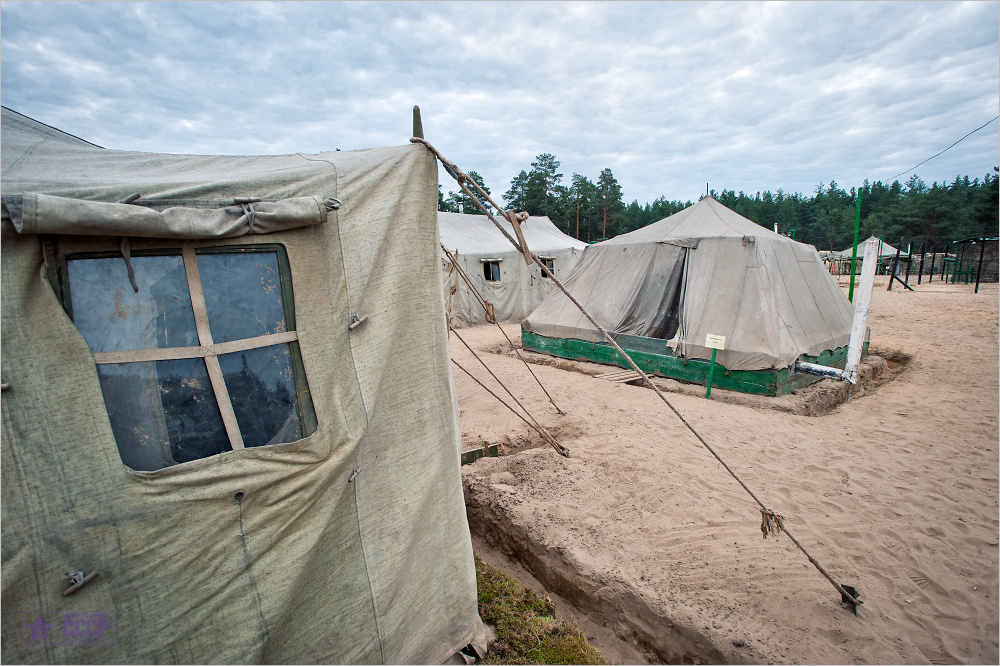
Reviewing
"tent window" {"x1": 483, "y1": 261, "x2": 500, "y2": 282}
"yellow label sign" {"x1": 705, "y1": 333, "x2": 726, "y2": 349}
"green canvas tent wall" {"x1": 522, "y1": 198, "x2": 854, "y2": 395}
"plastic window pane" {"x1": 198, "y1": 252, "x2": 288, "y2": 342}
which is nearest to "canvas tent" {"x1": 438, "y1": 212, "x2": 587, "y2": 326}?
"tent window" {"x1": 483, "y1": 261, "x2": 500, "y2": 282}

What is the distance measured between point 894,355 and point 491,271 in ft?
34.3

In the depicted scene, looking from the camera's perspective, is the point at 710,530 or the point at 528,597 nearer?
the point at 528,597

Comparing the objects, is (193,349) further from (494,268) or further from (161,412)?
(494,268)

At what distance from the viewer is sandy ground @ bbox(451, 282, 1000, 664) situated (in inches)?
110

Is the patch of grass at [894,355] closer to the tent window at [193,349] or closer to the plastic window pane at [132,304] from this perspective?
the tent window at [193,349]

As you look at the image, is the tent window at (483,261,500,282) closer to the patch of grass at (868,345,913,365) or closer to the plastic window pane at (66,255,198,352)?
the patch of grass at (868,345,913,365)

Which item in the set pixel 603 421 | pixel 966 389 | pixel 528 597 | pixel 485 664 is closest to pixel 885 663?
pixel 528 597

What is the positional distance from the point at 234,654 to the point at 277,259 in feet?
5.33

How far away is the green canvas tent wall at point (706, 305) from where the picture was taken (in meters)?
6.96

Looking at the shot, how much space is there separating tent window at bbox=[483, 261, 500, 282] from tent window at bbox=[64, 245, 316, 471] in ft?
43.0

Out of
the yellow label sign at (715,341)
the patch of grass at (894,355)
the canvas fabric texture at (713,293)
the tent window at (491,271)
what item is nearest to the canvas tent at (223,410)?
the yellow label sign at (715,341)

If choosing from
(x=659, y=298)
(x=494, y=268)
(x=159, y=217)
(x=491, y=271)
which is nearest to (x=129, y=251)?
(x=159, y=217)

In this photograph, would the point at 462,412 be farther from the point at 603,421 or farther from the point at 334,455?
the point at 334,455

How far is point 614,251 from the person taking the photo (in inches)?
378
